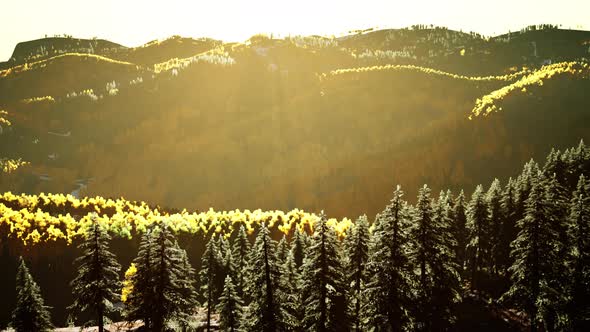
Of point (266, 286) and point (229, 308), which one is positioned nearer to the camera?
point (266, 286)

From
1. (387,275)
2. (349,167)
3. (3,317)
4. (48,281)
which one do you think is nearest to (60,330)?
(3,317)

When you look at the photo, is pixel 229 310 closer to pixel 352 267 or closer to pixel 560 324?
pixel 352 267

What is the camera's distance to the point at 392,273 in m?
24.8

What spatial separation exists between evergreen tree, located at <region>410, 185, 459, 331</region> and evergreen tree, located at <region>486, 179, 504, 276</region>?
3000 cm

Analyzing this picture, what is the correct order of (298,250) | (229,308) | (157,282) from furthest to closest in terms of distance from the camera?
(298,250), (229,308), (157,282)

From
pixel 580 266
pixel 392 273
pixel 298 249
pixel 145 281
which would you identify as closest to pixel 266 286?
pixel 145 281

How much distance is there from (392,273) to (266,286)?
25.5ft

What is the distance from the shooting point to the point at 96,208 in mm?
86812

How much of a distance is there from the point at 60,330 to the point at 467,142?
146 meters

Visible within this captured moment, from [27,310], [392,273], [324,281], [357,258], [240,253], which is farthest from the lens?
[240,253]

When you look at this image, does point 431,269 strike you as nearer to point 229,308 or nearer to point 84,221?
point 229,308

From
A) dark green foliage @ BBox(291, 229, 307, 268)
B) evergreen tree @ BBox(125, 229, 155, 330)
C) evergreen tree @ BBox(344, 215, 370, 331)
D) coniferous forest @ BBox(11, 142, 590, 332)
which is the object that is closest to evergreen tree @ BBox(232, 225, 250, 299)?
dark green foliage @ BBox(291, 229, 307, 268)

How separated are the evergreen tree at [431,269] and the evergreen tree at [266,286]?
8.43 m

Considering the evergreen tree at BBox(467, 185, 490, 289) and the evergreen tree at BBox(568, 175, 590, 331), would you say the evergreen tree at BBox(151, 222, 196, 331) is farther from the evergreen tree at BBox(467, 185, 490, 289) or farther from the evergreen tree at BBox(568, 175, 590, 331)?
the evergreen tree at BBox(467, 185, 490, 289)
